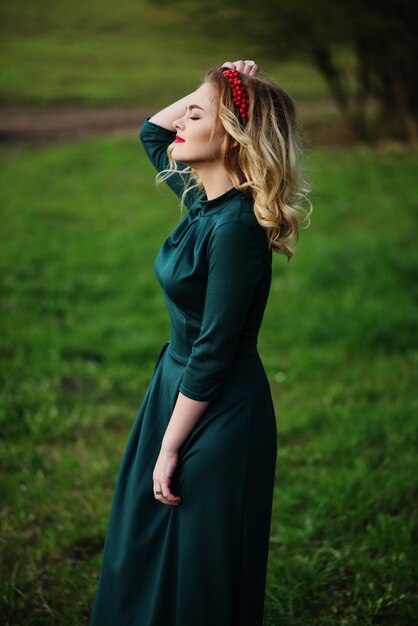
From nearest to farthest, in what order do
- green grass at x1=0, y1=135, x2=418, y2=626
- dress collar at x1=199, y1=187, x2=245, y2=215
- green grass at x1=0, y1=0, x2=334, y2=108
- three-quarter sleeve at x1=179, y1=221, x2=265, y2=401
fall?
three-quarter sleeve at x1=179, y1=221, x2=265, y2=401, dress collar at x1=199, y1=187, x2=245, y2=215, green grass at x1=0, y1=135, x2=418, y2=626, green grass at x1=0, y1=0, x2=334, y2=108

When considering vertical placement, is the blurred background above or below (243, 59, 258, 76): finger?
below

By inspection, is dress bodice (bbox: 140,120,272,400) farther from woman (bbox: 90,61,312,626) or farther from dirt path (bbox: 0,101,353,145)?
dirt path (bbox: 0,101,353,145)

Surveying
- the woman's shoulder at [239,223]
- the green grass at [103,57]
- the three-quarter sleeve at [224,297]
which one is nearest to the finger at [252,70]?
the woman's shoulder at [239,223]

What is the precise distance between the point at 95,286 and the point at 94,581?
13.0 ft

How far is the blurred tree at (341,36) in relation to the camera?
11.1 m

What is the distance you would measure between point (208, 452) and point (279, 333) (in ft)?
12.8

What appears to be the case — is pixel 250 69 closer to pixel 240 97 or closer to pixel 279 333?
pixel 240 97

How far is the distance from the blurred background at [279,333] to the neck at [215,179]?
1.45 feet

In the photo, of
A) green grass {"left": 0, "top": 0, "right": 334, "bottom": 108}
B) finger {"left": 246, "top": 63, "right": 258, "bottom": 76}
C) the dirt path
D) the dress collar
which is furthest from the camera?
green grass {"left": 0, "top": 0, "right": 334, "bottom": 108}

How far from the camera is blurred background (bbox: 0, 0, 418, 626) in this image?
318 cm

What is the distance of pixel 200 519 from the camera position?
209 centimetres

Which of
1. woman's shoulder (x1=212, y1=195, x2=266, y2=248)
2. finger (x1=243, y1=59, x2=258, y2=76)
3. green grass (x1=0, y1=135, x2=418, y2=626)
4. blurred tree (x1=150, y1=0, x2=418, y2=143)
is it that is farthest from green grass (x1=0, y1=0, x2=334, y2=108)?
woman's shoulder (x1=212, y1=195, x2=266, y2=248)

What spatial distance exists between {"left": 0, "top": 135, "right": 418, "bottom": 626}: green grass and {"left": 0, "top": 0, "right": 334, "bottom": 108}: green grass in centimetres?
646

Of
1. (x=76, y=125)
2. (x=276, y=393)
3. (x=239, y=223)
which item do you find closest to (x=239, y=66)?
(x=239, y=223)
